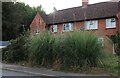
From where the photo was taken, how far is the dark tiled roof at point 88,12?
4277 centimetres

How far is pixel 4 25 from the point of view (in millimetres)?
57812

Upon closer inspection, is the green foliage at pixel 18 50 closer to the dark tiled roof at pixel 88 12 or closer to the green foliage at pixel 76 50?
the green foliage at pixel 76 50

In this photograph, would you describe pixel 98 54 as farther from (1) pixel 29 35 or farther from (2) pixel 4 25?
(2) pixel 4 25

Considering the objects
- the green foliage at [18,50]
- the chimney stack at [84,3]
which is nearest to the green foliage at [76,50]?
the green foliage at [18,50]

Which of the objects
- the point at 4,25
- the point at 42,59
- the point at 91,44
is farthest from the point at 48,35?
the point at 4,25

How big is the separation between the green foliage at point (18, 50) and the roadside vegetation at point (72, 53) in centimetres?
226

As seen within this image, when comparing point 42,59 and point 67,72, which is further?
point 42,59

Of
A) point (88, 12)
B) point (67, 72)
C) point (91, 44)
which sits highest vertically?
point (88, 12)

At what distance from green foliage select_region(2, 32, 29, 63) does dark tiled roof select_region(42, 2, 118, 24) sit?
18.7 metres

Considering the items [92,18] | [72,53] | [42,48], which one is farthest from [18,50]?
[92,18]

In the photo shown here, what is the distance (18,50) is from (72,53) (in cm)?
664

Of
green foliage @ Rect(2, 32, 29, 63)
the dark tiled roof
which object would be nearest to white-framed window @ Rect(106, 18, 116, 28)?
the dark tiled roof

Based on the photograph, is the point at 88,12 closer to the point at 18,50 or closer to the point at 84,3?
the point at 84,3

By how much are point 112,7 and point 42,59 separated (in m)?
24.7
